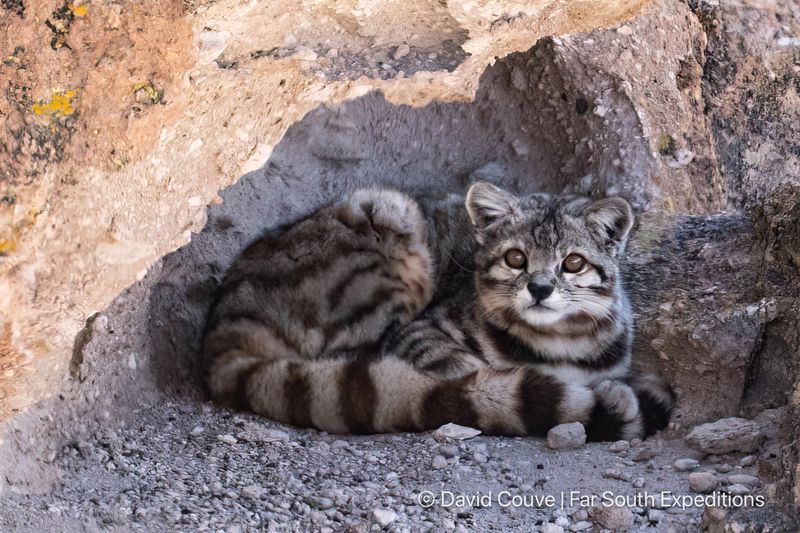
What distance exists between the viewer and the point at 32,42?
3.06 meters

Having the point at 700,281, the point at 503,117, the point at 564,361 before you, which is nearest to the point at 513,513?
the point at 564,361

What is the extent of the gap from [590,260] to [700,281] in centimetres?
53

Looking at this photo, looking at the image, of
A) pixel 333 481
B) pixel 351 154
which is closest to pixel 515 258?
pixel 351 154

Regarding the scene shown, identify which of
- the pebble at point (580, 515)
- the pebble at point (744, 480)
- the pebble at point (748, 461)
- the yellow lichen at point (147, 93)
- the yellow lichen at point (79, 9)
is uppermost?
the yellow lichen at point (79, 9)

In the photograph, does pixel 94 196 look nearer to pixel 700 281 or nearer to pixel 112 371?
pixel 112 371

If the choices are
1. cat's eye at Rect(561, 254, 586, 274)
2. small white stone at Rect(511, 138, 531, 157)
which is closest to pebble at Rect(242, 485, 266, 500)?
cat's eye at Rect(561, 254, 586, 274)

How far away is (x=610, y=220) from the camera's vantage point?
4250 millimetres

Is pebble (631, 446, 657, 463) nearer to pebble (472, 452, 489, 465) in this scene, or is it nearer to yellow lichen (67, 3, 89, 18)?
pebble (472, 452, 489, 465)

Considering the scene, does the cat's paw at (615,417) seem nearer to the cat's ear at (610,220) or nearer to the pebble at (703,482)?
the pebble at (703,482)

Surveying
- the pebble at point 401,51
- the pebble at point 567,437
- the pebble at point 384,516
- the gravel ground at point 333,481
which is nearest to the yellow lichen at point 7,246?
the gravel ground at point 333,481

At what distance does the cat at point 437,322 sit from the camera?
3.84 metres

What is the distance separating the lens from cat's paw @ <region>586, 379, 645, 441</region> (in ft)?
12.1

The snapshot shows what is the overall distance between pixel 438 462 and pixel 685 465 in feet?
2.99

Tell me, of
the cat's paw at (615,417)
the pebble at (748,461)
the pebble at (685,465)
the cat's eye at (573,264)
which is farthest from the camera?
the cat's eye at (573,264)
